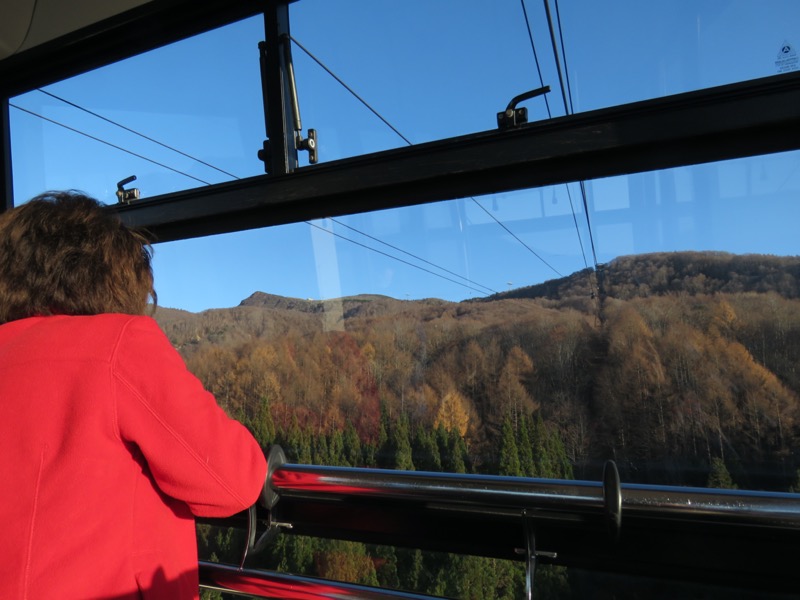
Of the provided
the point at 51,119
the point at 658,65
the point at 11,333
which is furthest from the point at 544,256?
the point at 51,119

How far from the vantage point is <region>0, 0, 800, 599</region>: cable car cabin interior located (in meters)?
1.04

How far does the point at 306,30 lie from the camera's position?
178cm

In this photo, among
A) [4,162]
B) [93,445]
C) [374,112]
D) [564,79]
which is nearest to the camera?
[93,445]

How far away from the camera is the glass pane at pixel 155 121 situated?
6.14ft

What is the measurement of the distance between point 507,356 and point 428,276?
0.92 feet

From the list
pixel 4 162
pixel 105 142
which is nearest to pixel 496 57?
pixel 105 142

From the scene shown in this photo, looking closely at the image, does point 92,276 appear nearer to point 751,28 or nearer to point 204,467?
point 204,467

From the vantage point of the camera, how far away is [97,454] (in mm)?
836

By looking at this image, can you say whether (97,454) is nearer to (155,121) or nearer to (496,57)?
(496,57)

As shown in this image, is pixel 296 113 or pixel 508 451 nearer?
pixel 508 451

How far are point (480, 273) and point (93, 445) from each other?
37.5 inches

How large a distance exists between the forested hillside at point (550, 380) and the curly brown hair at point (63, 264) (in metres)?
0.83

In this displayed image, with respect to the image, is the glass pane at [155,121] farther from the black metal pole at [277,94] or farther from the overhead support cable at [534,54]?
the overhead support cable at [534,54]

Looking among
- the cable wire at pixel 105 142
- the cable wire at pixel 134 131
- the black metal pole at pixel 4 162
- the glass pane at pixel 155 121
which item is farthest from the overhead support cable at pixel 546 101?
the black metal pole at pixel 4 162
